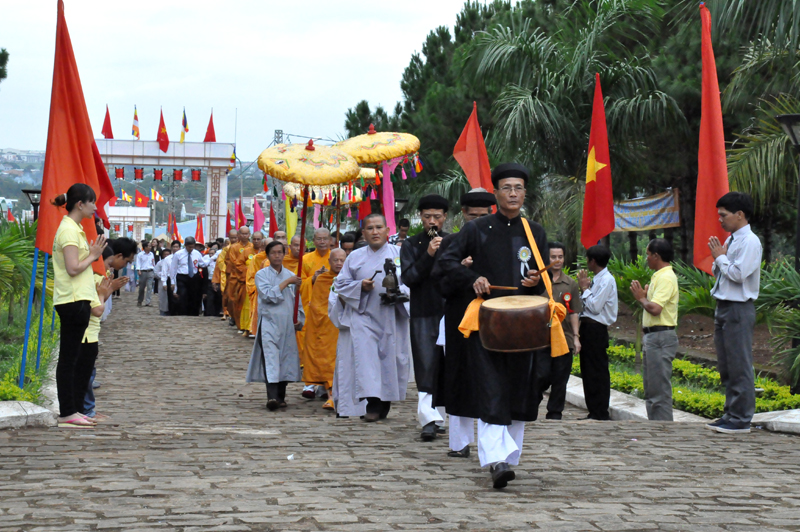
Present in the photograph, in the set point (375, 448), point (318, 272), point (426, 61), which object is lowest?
point (375, 448)

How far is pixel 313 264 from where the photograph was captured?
10.3 metres

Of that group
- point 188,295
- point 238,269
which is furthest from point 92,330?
point 188,295

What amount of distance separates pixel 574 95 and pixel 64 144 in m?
11.1

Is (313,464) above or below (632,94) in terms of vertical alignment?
below

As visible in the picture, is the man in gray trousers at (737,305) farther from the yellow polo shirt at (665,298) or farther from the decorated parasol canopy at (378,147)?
the decorated parasol canopy at (378,147)

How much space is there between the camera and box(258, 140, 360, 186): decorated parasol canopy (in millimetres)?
9070

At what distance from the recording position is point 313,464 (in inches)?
237

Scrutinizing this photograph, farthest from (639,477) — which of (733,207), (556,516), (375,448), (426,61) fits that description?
(426,61)

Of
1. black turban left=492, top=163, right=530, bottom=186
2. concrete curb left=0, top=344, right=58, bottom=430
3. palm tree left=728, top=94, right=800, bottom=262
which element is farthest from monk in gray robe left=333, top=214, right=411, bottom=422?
palm tree left=728, top=94, right=800, bottom=262

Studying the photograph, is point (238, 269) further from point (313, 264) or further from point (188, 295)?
point (313, 264)

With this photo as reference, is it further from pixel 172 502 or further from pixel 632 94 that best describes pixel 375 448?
pixel 632 94

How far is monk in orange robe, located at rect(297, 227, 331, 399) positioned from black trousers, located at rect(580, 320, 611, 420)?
2660mm

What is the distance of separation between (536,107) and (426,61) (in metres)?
12.2

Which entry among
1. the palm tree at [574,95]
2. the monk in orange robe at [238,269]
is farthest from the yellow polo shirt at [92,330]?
the palm tree at [574,95]
